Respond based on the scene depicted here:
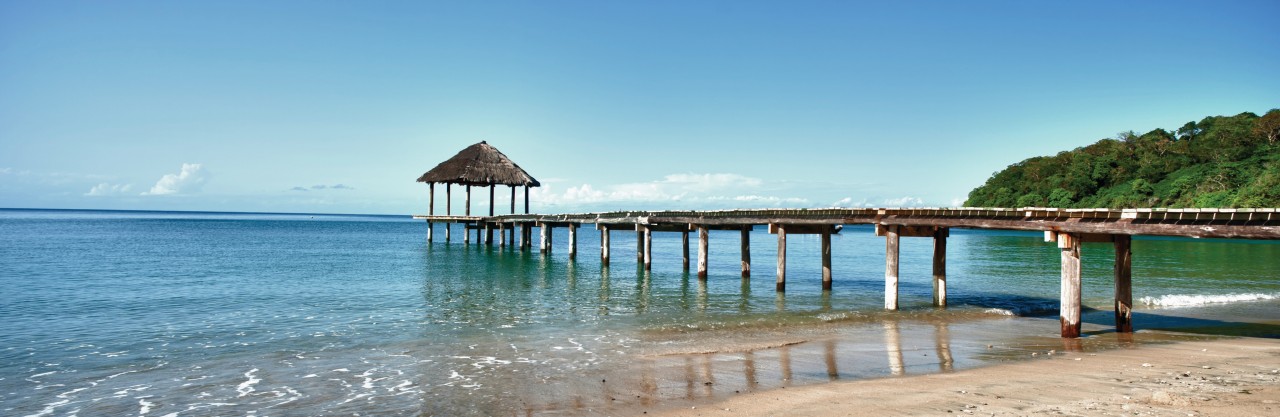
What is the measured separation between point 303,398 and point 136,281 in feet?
63.1

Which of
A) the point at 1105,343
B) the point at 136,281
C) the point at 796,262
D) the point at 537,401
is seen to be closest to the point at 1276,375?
the point at 1105,343

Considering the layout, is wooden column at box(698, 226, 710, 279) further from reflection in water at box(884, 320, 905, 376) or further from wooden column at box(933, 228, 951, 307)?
reflection in water at box(884, 320, 905, 376)

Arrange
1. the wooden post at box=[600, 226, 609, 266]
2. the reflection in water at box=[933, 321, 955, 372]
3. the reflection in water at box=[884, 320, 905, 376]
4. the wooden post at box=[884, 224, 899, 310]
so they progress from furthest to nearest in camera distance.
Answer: the wooden post at box=[600, 226, 609, 266] < the wooden post at box=[884, 224, 899, 310] < the reflection in water at box=[933, 321, 955, 372] < the reflection in water at box=[884, 320, 905, 376]

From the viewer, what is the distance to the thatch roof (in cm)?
4256

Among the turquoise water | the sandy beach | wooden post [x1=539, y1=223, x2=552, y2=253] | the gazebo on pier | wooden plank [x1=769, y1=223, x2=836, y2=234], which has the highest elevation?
the gazebo on pier

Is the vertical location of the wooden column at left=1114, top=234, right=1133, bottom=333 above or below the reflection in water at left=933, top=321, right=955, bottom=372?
above

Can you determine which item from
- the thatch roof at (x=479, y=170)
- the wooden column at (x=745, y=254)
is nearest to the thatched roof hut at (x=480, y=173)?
the thatch roof at (x=479, y=170)

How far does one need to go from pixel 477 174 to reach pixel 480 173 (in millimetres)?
239

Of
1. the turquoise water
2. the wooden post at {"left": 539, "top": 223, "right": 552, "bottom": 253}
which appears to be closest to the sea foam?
the turquoise water

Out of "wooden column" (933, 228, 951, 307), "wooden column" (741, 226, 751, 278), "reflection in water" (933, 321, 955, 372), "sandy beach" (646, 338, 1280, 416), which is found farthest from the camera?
"wooden column" (741, 226, 751, 278)

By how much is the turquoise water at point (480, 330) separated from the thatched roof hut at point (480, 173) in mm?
13797

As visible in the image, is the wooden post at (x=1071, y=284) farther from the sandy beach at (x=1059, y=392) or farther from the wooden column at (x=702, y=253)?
the wooden column at (x=702, y=253)

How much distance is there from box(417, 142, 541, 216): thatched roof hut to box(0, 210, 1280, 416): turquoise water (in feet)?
45.3

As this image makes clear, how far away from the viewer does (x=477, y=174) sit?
140ft
